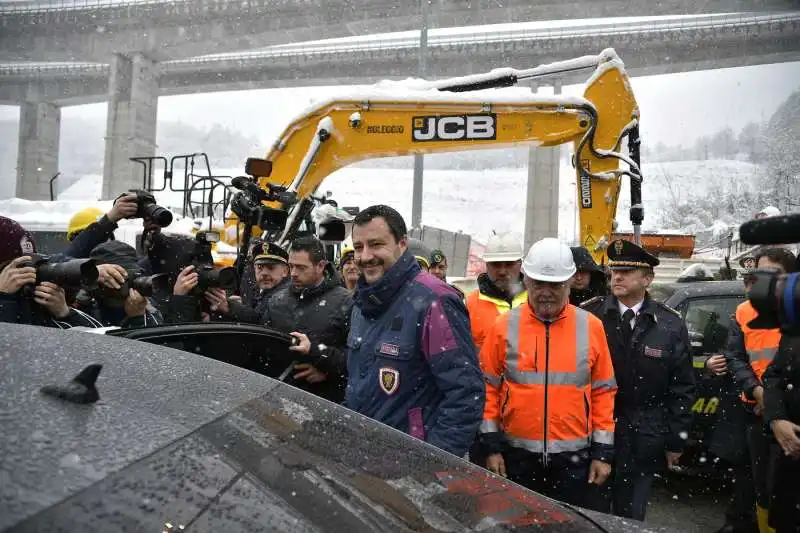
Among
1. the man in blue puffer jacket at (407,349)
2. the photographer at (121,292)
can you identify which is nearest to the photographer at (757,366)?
the man in blue puffer jacket at (407,349)

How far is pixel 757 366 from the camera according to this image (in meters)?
3.85

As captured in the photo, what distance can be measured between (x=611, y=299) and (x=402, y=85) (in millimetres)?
3459

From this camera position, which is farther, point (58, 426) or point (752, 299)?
point (58, 426)

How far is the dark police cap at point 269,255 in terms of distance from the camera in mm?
4598

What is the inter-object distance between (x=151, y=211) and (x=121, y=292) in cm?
54

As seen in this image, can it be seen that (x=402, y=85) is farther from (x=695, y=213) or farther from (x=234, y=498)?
(x=695, y=213)

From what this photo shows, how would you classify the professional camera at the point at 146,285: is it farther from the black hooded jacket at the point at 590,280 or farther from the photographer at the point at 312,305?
the black hooded jacket at the point at 590,280

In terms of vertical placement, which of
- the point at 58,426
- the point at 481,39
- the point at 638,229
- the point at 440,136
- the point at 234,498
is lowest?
the point at 234,498

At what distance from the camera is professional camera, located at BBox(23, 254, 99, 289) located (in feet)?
7.58

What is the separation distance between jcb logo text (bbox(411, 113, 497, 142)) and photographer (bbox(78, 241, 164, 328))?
2989 mm

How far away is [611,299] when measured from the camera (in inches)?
144

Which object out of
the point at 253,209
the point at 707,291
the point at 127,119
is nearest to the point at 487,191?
the point at 127,119

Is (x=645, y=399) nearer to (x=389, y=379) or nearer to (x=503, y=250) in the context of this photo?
(x=503, y=250)

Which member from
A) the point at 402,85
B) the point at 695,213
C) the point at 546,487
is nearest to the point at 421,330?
the point at 546,487
